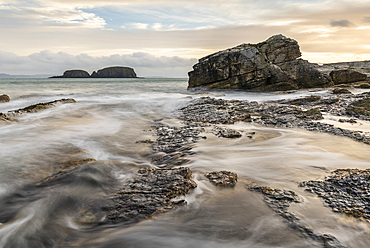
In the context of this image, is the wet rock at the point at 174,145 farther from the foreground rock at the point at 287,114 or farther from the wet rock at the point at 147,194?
the foreground rock at the point at 287,114

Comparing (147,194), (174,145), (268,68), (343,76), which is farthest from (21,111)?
(343,76)

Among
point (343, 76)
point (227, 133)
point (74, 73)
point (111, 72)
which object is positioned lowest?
point (227, 133)

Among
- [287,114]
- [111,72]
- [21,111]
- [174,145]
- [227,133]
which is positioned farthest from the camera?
[111,72]

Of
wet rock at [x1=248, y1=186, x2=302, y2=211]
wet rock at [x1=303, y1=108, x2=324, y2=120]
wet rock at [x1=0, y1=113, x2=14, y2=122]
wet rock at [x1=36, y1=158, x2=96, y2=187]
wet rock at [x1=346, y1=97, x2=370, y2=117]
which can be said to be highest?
wet rock at [x1=346, y1=97, x2=370, y2=117]

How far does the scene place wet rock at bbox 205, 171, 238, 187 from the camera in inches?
149

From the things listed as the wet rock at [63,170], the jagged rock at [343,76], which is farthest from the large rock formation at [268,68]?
the wet rock at [63,170]

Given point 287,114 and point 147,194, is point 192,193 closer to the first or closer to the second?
point 147,194

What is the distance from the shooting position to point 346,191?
Answer: 3.38 m

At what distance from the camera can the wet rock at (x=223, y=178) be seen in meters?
3.78

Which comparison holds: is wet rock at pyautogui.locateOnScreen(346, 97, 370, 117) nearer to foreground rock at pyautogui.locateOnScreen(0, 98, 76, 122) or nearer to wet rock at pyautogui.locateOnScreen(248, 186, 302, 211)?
wet rock at pyautogui.locateOnScreen(248, 186, 302, 211)

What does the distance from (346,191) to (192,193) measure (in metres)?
2.16

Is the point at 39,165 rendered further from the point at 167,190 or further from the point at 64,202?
the point at 167,190

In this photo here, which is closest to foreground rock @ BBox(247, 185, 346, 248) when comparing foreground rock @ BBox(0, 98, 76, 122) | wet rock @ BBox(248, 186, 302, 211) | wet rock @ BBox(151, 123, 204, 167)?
wet rock @ BBox(248, 186, 302, 211)

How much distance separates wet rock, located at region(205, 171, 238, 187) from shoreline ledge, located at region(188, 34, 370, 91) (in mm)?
22808
